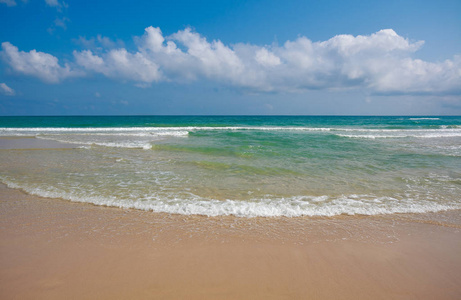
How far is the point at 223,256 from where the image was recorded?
10.6 ft

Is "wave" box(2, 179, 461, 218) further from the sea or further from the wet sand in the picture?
the wet sand

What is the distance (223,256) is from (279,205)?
2188 mm

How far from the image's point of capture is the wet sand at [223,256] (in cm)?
263

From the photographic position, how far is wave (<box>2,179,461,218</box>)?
4.73 metres

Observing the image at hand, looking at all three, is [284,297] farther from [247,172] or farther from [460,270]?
[247,172]

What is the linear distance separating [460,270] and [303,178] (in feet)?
14.1

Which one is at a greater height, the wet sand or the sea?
the sea

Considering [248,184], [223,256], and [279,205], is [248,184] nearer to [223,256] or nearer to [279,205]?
[279,205]

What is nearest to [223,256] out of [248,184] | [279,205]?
[279,205]

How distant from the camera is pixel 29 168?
829 cm

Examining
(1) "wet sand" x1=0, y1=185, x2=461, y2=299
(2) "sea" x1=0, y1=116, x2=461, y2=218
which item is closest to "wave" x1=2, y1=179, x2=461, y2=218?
(2) "sea" x1=0, y1=116, x2=461, y2=218

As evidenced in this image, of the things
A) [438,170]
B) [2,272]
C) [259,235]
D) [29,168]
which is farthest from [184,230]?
[438,170]

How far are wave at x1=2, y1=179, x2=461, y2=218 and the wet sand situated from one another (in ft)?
0.83

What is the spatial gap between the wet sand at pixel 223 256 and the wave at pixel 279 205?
0.25m
